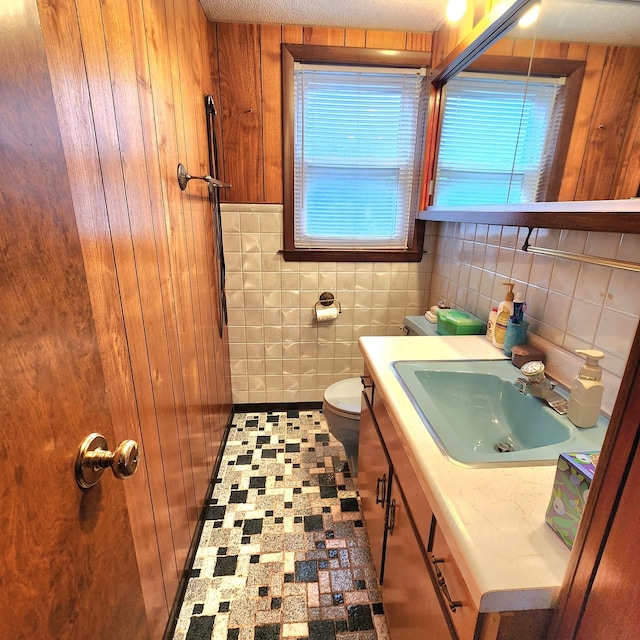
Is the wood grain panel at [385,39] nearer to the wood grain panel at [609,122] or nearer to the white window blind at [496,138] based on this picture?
the white window blind at [496,138]

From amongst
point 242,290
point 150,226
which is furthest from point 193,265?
point 242,290

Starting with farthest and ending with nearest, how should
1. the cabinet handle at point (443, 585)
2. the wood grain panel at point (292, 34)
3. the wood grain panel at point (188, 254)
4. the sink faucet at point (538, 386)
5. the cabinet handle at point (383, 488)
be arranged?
the wood grain panel at point (292, 34) → the wood grain panel at point (188, 254) → the cabinet handle at point (383, 488) → the sink faucet at point (538, 386) → the cabinet handle at point (443, 585)

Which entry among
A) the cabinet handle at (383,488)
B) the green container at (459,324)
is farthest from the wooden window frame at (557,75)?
the cabinet handle at (383,488)

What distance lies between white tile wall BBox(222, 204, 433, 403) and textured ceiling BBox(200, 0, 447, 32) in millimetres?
917

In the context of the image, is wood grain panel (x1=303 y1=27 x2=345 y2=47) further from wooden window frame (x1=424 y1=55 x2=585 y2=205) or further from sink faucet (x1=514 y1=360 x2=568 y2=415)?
sink faucet (x1=514 y1=360 x2=568 y2=415)

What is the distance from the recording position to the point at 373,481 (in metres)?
1.39

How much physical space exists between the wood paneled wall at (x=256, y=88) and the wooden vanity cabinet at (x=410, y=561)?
141cm

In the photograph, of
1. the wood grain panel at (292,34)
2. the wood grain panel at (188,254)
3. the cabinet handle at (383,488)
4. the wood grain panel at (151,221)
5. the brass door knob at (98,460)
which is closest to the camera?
the brass door knob at (98,460)

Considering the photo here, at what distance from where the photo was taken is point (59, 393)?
0.49m

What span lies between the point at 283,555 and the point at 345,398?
749 millimetres

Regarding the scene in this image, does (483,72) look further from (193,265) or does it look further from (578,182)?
(193,265)

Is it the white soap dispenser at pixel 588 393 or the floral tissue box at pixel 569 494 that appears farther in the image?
the white soap dispenser at pixel 588 393

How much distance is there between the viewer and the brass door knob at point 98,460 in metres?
0.54

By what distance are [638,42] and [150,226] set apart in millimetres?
1305
